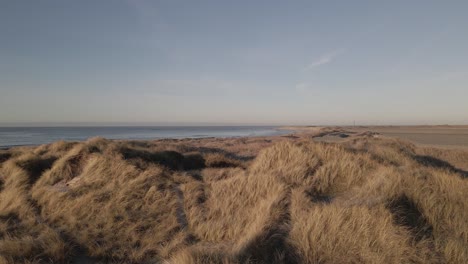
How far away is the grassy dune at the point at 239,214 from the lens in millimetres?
4371

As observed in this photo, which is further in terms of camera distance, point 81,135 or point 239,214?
point 81,135

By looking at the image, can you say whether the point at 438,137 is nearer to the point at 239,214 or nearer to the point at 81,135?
the point at 239,214

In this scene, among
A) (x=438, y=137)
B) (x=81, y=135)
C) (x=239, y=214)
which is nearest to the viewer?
(x=239, y=214)

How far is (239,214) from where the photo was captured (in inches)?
244

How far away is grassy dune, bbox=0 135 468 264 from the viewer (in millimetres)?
4371

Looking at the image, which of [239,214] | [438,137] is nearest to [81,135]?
[239,214]

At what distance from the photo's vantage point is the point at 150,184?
8.24m

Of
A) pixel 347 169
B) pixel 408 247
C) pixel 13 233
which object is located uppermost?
pixel 347 169

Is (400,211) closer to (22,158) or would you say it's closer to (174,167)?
(174,167)

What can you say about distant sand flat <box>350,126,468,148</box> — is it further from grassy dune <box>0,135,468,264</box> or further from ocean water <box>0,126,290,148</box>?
ocean water <box>0,126,290,148</box>

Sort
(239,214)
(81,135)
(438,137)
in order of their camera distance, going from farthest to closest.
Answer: (81,135), (438,137), (239,214)

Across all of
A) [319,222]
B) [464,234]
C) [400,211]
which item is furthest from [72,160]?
[464,234]

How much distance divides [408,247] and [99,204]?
6.78 meters

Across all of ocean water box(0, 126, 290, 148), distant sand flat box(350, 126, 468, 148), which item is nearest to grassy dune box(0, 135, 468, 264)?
distant sand flat box(350, 126, 468, 148)
